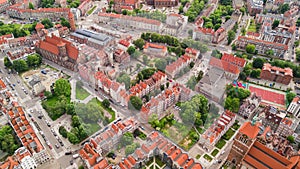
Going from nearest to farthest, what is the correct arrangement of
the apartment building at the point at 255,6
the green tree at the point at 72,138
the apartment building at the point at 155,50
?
the green tree at the point at 72,138, the apartment building at the point at 155,50, the apartment building at the point at 255,6

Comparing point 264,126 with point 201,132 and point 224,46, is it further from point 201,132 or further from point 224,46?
point 224,46

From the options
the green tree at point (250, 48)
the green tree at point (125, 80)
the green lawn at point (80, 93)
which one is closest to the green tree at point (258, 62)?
the green tree at point (250, 48)

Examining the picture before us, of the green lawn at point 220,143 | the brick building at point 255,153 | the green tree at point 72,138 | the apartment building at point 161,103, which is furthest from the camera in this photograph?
the apartment building at point 161,103

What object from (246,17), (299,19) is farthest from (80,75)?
(299,19)

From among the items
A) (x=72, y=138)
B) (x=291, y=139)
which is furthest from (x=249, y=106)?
(x=72, y=138)

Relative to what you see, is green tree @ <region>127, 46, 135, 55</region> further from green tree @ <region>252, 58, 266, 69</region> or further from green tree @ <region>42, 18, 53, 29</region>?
green tree @ <region>252, 58, 266, 69</region>

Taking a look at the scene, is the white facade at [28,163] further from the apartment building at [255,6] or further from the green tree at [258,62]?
the apartment building at [255,6]

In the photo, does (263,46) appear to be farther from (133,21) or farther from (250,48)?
(133,21)
